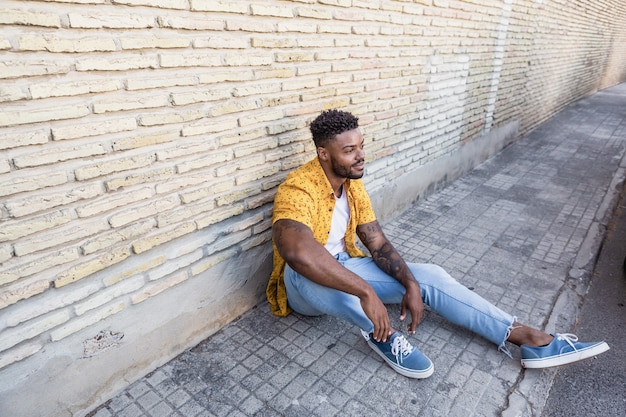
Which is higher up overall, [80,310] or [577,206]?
[80,310]

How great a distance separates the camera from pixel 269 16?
108 inches

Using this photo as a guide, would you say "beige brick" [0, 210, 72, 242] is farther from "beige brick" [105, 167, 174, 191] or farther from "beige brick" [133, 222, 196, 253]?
"beige brick" [133, 222, 196, 253]

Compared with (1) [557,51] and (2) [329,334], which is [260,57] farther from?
(1) [557,51]

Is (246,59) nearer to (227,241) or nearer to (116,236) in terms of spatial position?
(227,241)

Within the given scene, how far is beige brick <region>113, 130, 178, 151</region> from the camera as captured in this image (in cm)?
216

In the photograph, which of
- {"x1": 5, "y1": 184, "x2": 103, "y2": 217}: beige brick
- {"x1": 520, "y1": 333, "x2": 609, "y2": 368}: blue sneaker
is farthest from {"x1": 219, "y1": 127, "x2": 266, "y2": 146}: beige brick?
{"x1": 520, "y1": 333, "x2": 609, "y2": 368}: blue sneaker

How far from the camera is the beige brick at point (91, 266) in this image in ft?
6.83

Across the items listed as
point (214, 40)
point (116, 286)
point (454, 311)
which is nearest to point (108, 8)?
point (214, 40)

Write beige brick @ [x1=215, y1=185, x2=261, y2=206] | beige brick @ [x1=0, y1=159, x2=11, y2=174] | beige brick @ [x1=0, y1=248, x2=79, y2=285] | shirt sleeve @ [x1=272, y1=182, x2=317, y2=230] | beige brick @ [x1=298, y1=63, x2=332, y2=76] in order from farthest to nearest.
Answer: beige brick @ [x1=298, y1=63, x2=332, y2=76]
beige brick @ [x1=215, y1=185, x2=261, y2=206]
shirt sleeve @ [x1=272, y1=182, x2=317, y2=230]
beige brick @ [x1=0, y1=248, x2=79, y2=285]
beige brick @ [x1=0, y1=159, x2=11, y2=174]

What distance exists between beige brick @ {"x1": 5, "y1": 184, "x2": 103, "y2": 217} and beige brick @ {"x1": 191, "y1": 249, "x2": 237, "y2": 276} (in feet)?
2.69

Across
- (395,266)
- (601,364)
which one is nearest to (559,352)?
(601,364)

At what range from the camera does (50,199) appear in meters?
1.96

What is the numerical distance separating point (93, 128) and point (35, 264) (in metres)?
Answer: 0.71

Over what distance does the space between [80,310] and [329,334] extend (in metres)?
1.58
